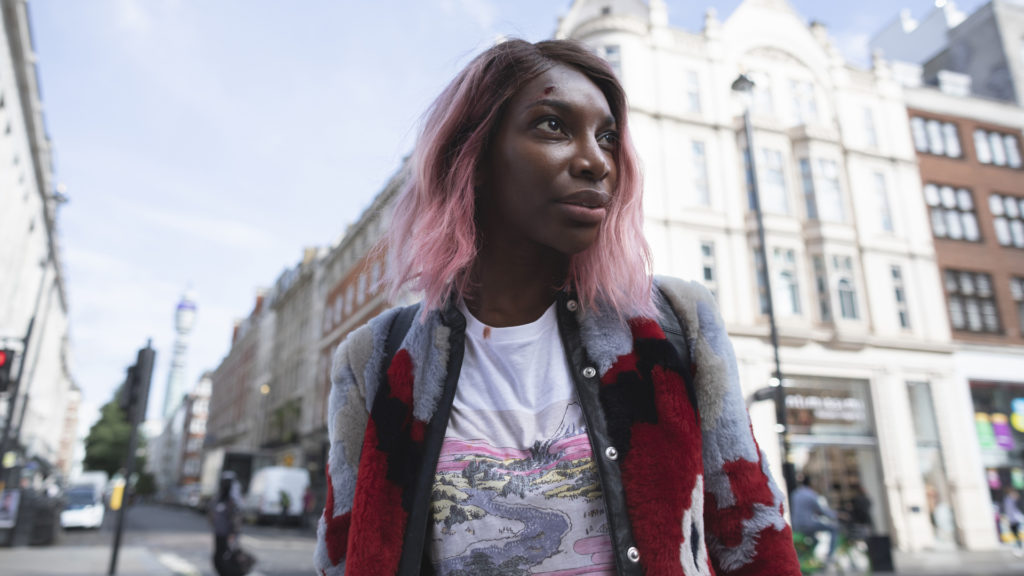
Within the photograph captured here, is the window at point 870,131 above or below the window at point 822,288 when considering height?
above

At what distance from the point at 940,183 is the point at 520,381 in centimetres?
2714

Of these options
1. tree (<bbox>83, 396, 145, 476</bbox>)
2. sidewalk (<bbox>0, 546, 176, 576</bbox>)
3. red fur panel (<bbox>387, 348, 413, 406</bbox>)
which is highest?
tree (<bbox>83, 396, 145, 476</bbox>)

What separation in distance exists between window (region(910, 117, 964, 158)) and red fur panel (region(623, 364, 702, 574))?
26927 mm

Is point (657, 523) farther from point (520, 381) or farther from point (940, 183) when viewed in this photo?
point (940, 183)

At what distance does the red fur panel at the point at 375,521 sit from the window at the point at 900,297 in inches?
924

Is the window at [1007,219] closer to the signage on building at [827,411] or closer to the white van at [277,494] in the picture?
the signage on building at [827,411]

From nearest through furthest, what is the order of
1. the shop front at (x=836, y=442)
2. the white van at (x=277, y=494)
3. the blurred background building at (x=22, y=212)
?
the shop front at (x=836, y=442) < the blurred background building at (x=22, y=212) < the white van at (x=277, y=494)

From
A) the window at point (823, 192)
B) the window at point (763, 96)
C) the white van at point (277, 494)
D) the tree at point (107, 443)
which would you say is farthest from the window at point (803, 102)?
the tree at point (107, 443)

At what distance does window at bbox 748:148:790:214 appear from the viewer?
20.5 metres

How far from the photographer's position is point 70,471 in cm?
14062

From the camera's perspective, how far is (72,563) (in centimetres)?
1091

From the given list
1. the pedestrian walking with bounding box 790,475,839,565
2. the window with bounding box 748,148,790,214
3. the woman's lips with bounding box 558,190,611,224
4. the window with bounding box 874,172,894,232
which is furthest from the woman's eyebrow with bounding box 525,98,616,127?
the window with bounding box 874,172,894,232

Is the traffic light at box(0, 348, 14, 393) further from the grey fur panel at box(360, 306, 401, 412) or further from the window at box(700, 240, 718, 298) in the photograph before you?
the window at box(700, 240, 718, 298)

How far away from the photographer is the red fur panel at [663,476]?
1.17 meters
